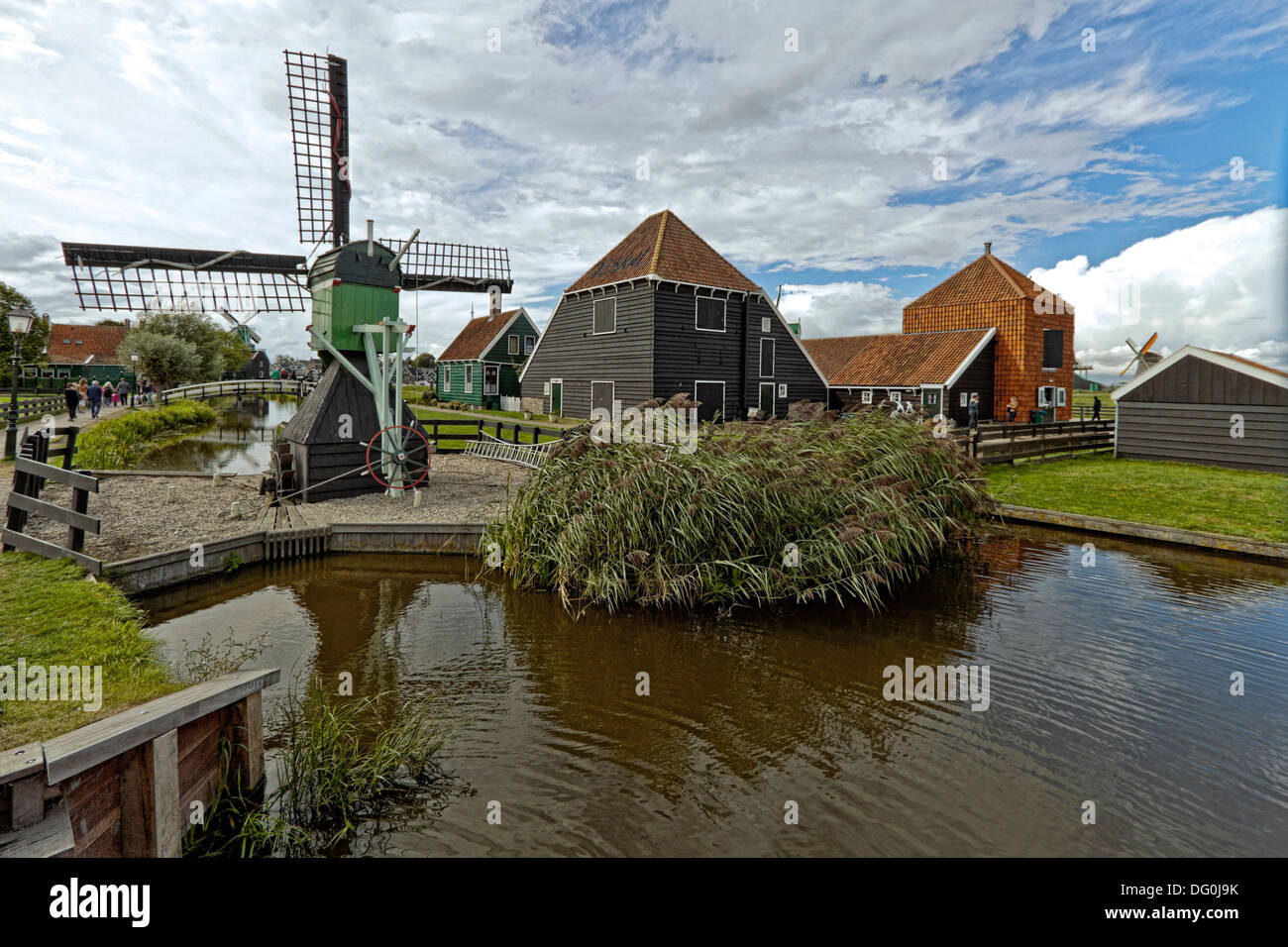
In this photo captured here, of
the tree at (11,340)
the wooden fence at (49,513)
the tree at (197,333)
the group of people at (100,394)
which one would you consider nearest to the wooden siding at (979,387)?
the wooden fence at (49,513)

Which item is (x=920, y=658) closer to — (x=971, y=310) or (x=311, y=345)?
(x=311, y=345)

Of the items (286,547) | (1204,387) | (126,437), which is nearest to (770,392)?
(1204,387)

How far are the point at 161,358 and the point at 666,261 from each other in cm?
3409

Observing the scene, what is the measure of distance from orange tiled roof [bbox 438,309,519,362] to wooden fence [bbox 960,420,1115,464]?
27282 millimetres

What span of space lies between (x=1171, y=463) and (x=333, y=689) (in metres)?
20.8

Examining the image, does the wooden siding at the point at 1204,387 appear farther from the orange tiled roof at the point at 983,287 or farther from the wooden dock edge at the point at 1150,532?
the orange tiled roof at the point at 983,287

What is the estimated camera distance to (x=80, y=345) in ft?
197

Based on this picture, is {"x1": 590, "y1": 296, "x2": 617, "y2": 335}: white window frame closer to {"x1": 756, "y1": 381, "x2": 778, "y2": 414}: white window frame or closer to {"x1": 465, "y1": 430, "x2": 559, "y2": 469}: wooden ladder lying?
{"x1": 756, "y1": 381, "x2": 778, "y2": 414}: white window frame

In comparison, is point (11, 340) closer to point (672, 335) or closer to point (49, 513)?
point (672, 335)

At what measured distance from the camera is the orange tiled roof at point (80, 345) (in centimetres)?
5831
